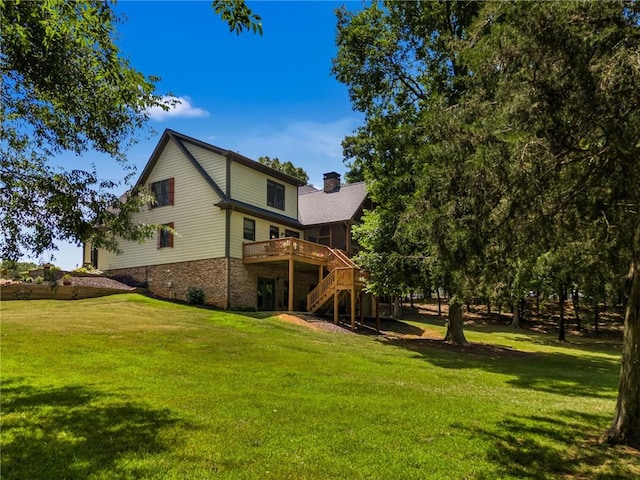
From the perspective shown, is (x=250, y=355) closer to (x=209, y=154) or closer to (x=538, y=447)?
(x=538, y=447)

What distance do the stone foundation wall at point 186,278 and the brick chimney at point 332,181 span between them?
40.9 feet

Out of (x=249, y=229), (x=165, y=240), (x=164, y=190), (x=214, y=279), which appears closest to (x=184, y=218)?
(x=165, y=240)

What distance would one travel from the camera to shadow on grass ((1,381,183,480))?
15.3 ft

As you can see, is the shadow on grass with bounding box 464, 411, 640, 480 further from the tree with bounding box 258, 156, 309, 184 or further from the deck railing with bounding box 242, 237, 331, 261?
the tree with bounding box 258, 156, 309, 184

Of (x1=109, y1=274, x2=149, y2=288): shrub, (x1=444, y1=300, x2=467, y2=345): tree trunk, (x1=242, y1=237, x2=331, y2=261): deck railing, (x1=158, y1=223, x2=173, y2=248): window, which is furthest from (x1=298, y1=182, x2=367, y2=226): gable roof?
(x1=109, y1=274, x2=149, y2=288): shrub

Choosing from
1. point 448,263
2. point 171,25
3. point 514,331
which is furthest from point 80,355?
point 514,331

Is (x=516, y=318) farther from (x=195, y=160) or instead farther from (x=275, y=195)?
(x=195, y=160)

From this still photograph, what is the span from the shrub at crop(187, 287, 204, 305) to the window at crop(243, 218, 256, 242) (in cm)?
381

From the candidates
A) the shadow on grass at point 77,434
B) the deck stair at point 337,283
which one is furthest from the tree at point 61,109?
the deck stair at point 337,283

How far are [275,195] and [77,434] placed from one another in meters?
23.0

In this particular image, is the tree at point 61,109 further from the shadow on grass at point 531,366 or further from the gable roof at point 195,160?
the gable roof at point 195,160

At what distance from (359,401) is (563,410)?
399 centimetres

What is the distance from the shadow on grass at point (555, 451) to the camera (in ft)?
17.9

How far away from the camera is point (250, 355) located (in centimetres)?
1197
